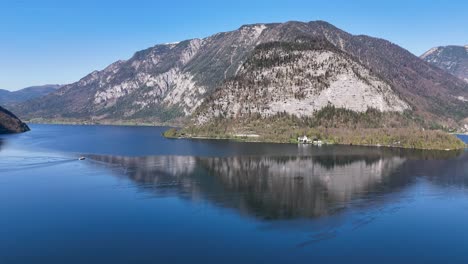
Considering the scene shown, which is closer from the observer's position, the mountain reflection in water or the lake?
the lake

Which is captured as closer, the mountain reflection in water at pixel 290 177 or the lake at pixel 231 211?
the lake at pixel 231 211

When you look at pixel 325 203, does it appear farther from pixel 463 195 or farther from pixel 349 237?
pixel 463 195

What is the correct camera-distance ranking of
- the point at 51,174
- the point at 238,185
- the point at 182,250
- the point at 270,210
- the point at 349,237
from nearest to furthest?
the point at 182,250
the point at 349,237
the point at 270,210
the point at 238,185
the point at 51,174

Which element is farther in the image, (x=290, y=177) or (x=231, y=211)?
(x=290, y=177)

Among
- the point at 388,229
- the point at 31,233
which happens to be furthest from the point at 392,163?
the point at 31,233
